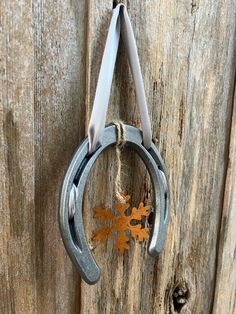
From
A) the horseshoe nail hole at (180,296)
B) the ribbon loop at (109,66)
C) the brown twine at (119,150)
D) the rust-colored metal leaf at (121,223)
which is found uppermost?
the ribbon loop at (109,66)

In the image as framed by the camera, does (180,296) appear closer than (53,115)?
No

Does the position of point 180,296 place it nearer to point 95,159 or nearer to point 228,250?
point 228,250

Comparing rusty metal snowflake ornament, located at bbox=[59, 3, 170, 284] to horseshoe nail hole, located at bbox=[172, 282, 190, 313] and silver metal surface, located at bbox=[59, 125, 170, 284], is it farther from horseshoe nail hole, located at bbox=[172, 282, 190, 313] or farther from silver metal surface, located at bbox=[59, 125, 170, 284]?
horseshoe nail hole, located at bbox=[172, 282, 190, 313]

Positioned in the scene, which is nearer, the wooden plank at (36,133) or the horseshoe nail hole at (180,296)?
the wooden plank at (36,133)

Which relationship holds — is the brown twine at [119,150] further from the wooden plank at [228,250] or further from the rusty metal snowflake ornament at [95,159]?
the wooden plank at [228,250]

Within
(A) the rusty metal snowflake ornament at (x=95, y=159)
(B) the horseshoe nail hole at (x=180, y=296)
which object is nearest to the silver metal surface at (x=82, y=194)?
(A) the rusty metal snowflake ornament at (x=95, y=159)

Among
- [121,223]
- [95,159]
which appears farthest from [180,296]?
[95,159]

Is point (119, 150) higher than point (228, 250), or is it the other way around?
point (119, 150)

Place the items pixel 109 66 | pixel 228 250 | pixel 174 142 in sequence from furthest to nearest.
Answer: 1. pixel 228 250
2. pixel 174 142
3. pixel 109 66

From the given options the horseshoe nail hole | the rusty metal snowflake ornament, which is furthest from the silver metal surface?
the horseshoe nail hole
